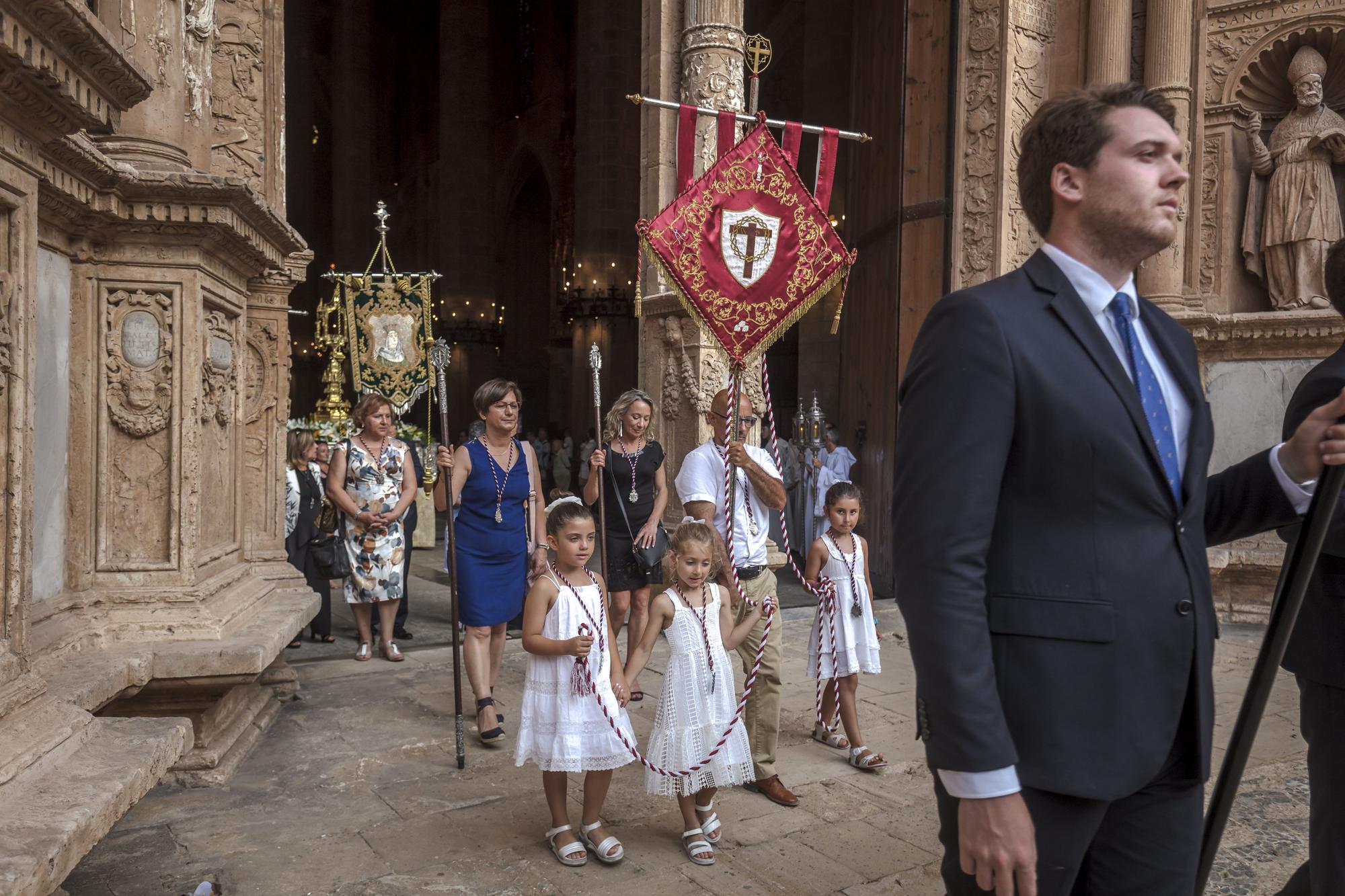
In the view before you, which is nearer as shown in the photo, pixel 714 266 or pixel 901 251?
pixel 714 266

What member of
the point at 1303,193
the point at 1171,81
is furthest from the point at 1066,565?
the point at 1171,81

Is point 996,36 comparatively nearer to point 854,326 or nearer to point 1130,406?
point 854,326

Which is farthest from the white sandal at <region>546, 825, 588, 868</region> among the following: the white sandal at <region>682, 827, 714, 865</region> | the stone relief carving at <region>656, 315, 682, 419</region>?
the stone relief carving at <region>656, 315, 682, 419</region>

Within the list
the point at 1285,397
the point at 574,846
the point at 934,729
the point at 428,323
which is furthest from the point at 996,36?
the point at 934,729

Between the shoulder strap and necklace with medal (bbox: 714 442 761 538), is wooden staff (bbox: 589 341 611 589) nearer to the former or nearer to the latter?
the shoulder strap

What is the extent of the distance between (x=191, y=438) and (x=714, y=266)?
8.51ft

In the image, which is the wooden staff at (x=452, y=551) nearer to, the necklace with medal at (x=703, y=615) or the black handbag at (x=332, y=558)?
the necklace with medal at (x=703, y=615)

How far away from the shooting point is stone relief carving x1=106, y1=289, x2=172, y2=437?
4.09 m

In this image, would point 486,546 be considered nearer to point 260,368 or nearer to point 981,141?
point 260,368

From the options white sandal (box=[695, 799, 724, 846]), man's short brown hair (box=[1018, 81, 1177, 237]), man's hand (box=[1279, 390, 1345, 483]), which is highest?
man's short brown hair (box=[1018, 81, 1177, 237])

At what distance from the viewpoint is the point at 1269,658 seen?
1.79m

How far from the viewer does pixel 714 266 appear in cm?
521

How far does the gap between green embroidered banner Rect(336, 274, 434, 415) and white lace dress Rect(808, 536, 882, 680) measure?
27.3 ft

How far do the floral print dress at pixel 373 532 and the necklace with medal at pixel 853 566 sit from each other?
3.22 meters
